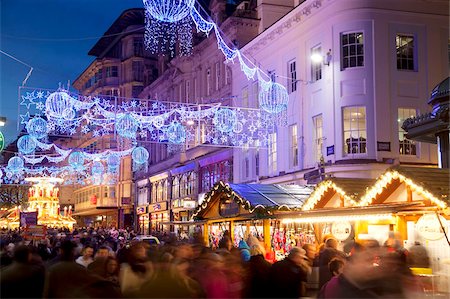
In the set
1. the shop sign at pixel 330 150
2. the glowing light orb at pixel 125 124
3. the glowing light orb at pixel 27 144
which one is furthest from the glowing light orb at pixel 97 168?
the shop sign at pixel 330 150

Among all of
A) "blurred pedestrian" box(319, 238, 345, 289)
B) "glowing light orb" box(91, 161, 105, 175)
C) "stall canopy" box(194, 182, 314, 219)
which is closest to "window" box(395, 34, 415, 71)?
"stall canopy" box(194, 182, 314, 219)

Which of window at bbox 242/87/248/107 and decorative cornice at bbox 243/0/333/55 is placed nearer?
decorative cornice at bbox 243/0/333/55

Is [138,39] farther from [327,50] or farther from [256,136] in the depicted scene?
[327,50]

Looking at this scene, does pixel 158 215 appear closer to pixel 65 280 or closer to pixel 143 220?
pixel 143 220

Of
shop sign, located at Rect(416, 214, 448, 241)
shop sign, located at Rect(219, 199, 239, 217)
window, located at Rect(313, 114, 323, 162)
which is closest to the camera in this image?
shop sign, located at Rect(416, 214, 448, 241)

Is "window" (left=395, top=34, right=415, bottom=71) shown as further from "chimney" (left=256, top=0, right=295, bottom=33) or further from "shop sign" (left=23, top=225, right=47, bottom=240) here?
"shop sign" (left=23, top=225, right=47, bottom=240)

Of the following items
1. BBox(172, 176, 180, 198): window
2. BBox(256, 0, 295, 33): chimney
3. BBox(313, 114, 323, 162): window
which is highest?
BBox(256, 0, 295, 33): chimney

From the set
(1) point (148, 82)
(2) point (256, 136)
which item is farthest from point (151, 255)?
(1) point (148, 82)

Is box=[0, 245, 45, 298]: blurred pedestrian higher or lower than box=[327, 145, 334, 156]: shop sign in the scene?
lower

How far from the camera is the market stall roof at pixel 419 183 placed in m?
14.4

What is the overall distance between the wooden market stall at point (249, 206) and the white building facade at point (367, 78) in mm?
3744

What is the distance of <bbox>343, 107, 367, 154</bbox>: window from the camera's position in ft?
88.9

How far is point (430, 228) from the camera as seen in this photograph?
46.7 ft

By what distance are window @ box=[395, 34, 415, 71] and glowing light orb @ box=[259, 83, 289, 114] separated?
16.7 ft
